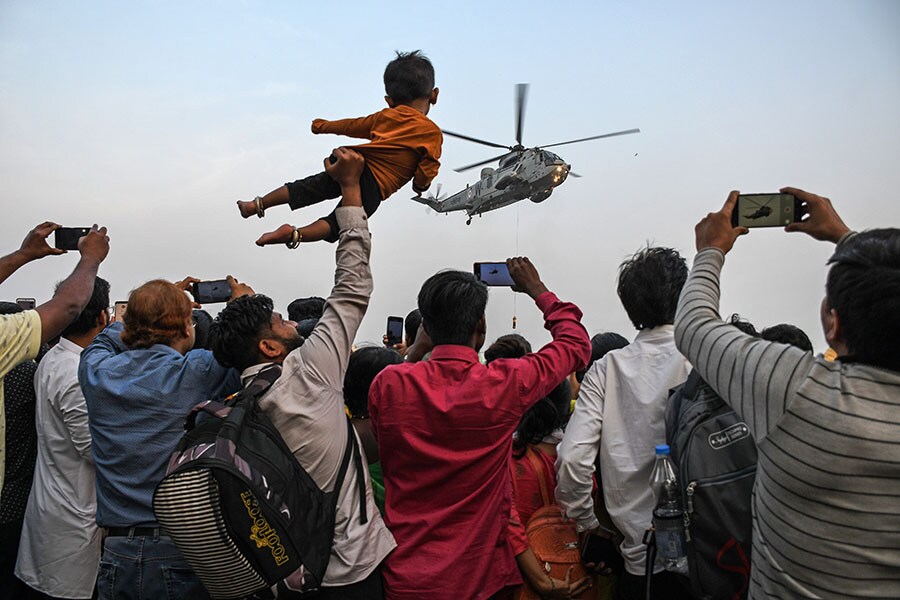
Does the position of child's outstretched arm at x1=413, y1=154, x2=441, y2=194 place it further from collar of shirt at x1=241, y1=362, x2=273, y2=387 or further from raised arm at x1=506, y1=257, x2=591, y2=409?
collar of shirt at x1=241, y1=362, x2=273, y2=387

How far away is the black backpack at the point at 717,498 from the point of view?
2027 mm

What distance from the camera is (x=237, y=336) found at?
2.55 metres

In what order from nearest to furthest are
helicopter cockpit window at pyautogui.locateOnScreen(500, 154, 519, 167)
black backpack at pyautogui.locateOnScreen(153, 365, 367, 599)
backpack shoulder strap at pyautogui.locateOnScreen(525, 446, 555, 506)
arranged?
black backpack at pyautogui.locateOnScreen(153, 365, 367, 599)
backpack shoulder strap at pyautogui.locateOnScreen(525, 446, 555, 506)
helicopter cockpit window at pyautogui.locateOnScreen(500, 154, 519, 167)

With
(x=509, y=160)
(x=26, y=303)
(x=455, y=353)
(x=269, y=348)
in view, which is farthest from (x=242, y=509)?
(x=509, y=160)

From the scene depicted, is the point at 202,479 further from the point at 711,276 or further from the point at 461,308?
the point at 711,276

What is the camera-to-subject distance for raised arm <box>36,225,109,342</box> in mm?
2527

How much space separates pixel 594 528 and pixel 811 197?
5.16 feet

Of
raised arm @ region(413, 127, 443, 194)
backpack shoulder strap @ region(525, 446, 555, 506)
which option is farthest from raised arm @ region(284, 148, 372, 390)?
backpack shoulder strap @ region(525, 446, 555, 506)

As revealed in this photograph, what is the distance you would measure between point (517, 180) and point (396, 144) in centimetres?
1739

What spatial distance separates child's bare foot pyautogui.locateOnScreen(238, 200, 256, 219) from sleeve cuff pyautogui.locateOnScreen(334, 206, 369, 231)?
3.90ft

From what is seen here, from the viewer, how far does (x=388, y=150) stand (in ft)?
11.1

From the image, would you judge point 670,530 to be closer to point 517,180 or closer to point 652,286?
point 652,286

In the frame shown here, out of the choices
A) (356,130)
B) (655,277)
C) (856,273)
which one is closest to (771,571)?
(856,273)

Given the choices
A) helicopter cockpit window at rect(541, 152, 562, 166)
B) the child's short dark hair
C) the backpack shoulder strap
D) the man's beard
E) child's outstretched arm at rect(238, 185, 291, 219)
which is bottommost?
the backpack shoulder strap
